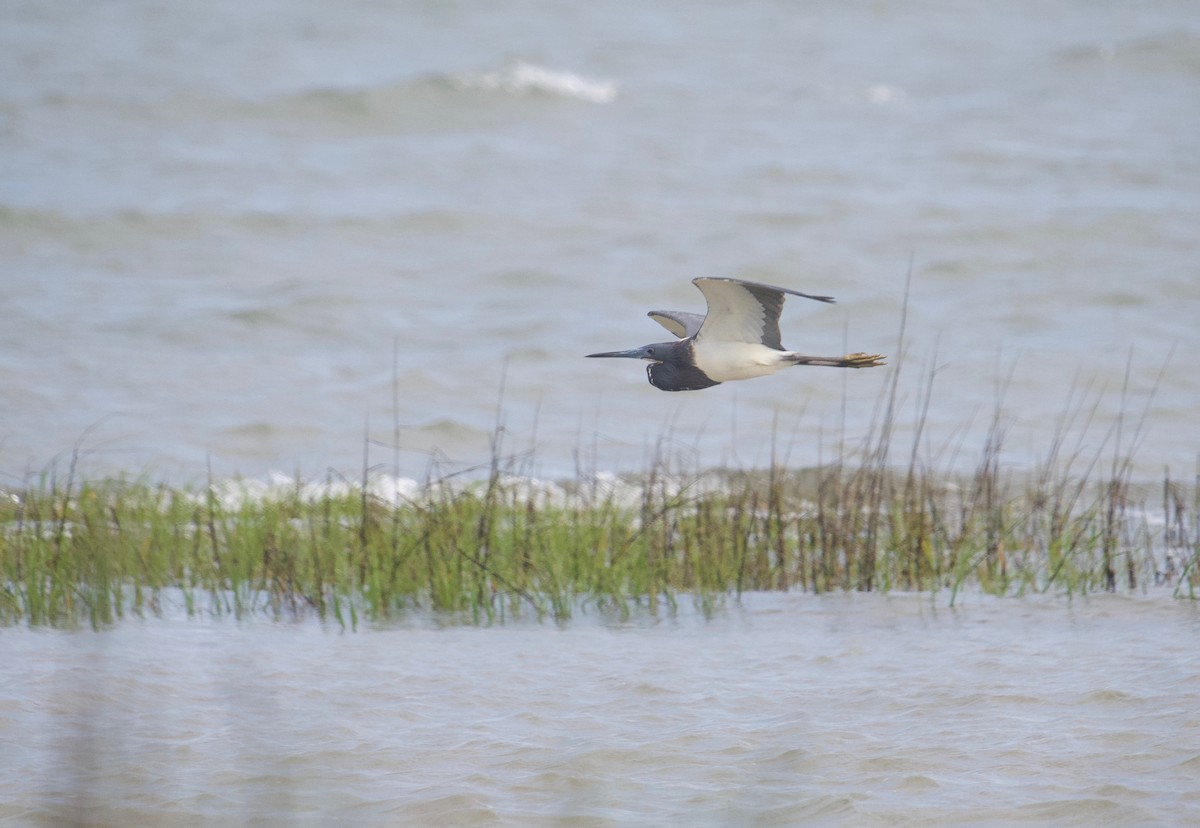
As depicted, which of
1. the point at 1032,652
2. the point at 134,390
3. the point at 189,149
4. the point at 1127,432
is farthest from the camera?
the point at 189,149

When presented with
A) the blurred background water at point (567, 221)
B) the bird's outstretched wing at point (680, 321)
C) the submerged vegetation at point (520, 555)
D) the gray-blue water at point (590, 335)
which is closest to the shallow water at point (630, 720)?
the gray-blue water at point (590, 335)

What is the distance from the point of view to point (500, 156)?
19594mm

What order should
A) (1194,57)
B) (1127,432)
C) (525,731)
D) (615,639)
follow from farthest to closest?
1. (1194,57)
2. (1127,432)
3. (615,639)
4. (525,731)

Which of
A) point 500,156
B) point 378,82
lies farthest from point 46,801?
point 378,82

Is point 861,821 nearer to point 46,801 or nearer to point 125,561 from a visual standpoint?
point 46,801

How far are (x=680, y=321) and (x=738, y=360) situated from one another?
0.81 m

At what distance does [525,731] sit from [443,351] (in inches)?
351

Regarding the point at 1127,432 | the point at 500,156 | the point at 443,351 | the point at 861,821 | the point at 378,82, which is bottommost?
the point at 861,821

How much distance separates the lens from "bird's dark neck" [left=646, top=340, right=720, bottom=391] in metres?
4.26

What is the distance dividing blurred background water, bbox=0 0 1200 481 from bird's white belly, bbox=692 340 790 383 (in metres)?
1.81

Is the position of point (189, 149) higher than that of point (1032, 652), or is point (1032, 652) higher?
point (189, 149)

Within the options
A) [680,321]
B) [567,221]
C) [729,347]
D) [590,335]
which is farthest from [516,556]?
[567,221]

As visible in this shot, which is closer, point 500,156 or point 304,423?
point 304,423

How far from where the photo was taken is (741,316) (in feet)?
14.1
